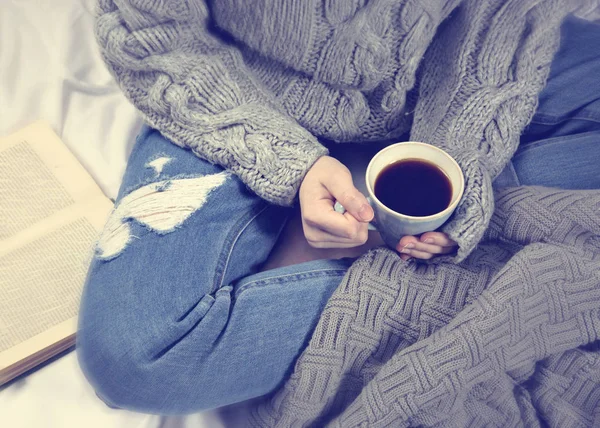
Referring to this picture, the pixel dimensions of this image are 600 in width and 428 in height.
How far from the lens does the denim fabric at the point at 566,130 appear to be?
70 cm

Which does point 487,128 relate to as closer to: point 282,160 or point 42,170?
point 282,160

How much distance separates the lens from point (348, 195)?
1.79 ft

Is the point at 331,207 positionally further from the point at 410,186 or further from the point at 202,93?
the point at 202,93

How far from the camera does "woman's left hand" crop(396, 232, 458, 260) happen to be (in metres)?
0.57

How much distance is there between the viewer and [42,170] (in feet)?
2.89

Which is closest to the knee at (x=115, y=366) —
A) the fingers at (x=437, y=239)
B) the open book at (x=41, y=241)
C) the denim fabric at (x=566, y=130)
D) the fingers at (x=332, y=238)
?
the open book at (x=41, y=241)

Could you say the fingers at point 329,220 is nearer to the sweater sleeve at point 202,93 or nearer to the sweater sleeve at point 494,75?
the sweater sleeve at point 202,93

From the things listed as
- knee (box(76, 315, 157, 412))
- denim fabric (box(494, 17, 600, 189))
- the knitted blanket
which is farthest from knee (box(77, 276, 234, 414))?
denim fabric (box(494, 17, 600, 189))

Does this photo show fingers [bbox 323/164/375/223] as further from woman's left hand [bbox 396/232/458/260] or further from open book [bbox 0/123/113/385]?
open book [bbox 0/123/113/385]

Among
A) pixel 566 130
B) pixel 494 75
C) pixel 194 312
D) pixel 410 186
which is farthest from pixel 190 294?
pixel 566 130

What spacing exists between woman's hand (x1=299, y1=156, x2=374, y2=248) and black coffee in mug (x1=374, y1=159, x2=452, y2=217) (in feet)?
0.10

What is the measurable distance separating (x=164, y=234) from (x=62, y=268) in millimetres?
278

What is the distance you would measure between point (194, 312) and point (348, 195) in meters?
0.24

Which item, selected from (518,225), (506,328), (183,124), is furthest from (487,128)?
(183,124)
